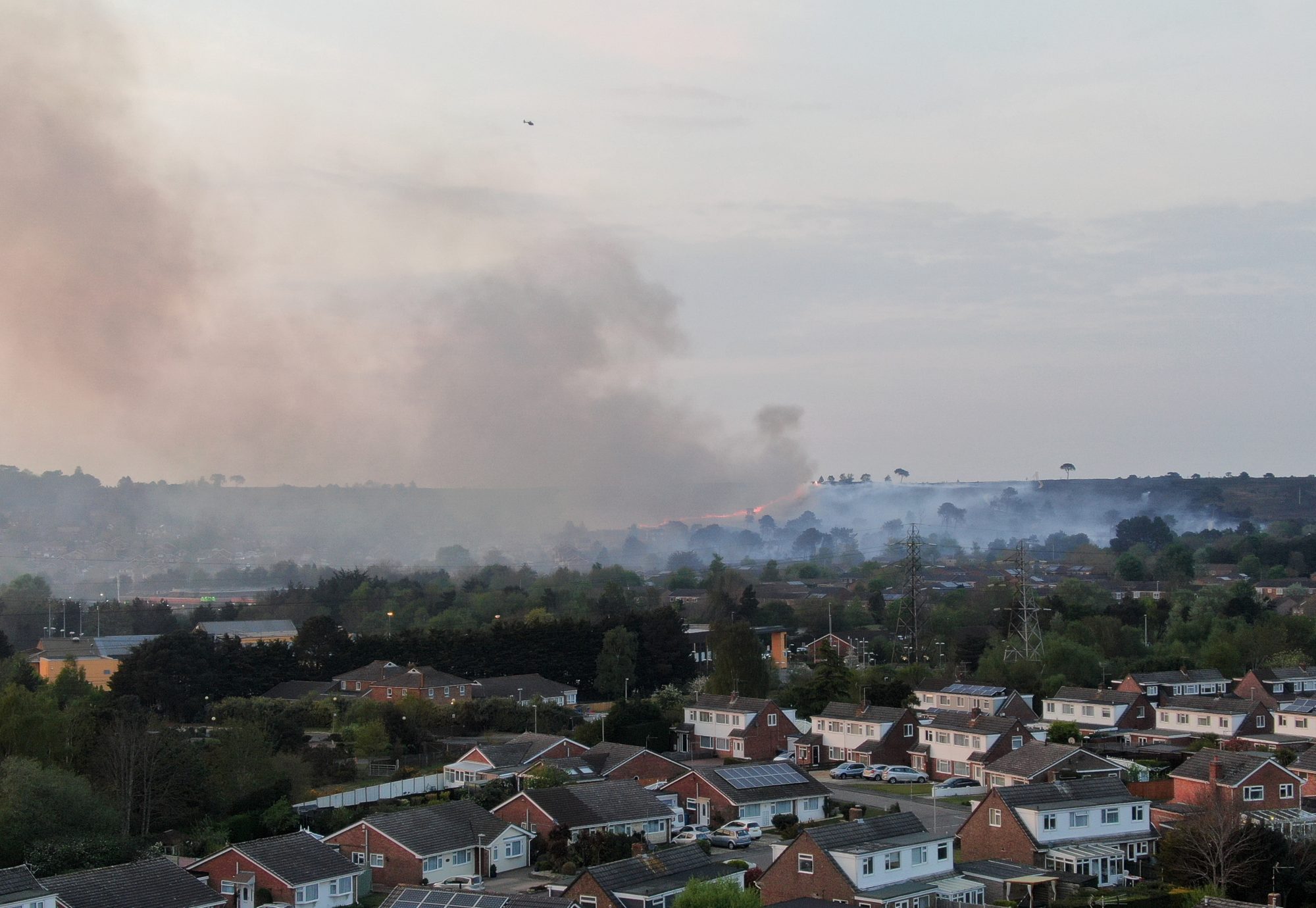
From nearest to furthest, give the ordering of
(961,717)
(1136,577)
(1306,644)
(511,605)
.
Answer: (961,717)
(1306,644)
(511,605)
(1136,577)

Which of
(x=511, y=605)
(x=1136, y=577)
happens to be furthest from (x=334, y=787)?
(x=1136, y=577)

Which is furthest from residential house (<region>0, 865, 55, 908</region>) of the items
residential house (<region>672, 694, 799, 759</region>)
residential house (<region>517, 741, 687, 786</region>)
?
residential house (<region>672, 694, 799, 759</region>)

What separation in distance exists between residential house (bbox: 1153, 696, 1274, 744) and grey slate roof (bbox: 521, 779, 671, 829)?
57.8 ft

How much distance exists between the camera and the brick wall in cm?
2517

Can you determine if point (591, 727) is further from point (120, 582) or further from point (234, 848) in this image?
point (120, 582)

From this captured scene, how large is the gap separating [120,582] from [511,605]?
8608cm

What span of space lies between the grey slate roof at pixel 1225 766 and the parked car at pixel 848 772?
954 cm

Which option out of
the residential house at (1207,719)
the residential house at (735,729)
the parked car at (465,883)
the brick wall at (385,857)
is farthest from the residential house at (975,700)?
the brick wall at (385,857)

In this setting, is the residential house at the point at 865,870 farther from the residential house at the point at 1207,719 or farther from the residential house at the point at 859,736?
the residential house at the point at 1207,719

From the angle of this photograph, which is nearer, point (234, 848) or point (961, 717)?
point (234, 848)

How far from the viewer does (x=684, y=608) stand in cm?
7944

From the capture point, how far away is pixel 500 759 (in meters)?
33.6

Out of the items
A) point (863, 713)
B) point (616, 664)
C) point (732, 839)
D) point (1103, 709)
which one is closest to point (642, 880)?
point (732, 839)

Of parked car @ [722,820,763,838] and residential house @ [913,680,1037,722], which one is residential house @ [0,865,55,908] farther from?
residential house @ [913,680,1037,722]
